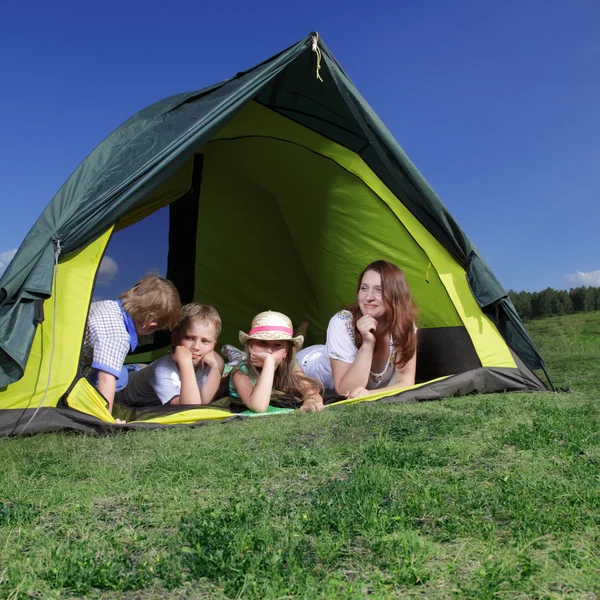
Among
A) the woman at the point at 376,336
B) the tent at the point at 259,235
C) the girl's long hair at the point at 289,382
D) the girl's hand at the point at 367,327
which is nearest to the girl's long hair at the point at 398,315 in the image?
the woman at the point at 376,336

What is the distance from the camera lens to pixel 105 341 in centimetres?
314

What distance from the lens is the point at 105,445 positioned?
2525 millimetres

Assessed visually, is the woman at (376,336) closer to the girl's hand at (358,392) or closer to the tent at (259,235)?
the girl's hand at (358,392)

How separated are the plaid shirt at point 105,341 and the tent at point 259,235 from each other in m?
0.18

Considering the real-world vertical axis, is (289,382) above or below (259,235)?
below

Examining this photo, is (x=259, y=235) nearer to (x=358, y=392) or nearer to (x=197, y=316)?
(x=197, y=316)

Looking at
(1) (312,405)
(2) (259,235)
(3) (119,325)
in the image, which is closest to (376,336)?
(1) (312,405)

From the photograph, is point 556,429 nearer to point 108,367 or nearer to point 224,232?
point 108,367

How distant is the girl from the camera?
3.31 m

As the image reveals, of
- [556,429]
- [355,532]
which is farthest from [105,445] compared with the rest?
[556,429]

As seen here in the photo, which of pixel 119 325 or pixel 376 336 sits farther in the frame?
pixel 376 336

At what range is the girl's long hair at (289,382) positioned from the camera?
3.55 meters

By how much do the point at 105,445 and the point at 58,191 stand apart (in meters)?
1.38

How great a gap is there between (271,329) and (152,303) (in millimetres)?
667
